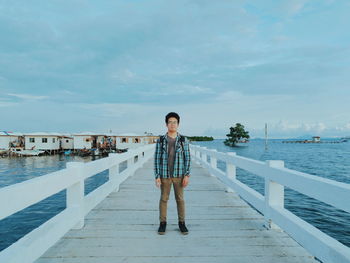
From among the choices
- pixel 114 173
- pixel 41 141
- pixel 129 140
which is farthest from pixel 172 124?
pixel 41 141

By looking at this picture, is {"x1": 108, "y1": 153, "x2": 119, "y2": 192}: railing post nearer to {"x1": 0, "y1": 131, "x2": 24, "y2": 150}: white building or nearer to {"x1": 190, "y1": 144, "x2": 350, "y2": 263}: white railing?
{"x1": 190, "y1": 144, "x2": 350, "y2": 263}: white railing

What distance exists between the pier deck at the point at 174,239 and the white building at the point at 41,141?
51885mm

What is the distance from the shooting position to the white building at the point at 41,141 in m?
50.1

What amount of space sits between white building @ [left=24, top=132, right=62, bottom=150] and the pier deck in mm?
51885

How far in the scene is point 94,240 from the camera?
3342 millimetres

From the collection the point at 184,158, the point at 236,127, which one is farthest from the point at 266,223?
the point at 236,127

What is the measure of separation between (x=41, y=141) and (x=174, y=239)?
54.7m

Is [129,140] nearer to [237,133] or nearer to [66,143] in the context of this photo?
[66,143]

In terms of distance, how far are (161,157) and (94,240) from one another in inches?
56.0

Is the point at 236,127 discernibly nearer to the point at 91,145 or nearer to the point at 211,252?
the point at 91,145

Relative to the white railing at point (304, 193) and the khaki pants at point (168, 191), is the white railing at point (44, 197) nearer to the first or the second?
the khaki pants at point (168, 191)

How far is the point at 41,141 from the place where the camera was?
Answer: 2004 inches

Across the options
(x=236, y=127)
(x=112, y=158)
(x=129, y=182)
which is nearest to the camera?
(x=112, y=158)

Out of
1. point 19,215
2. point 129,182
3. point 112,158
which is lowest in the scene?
point 19,215
